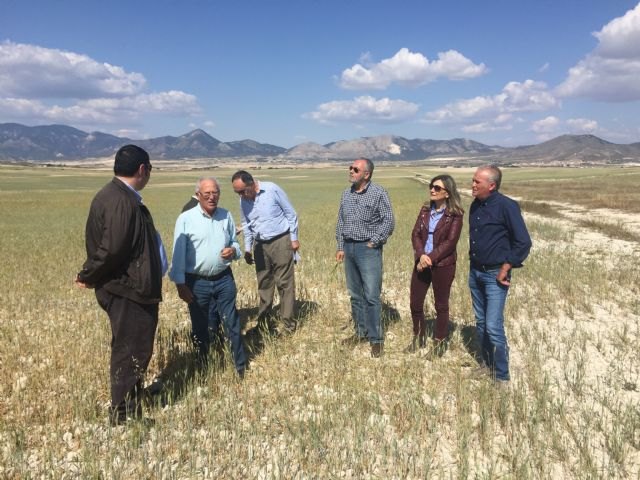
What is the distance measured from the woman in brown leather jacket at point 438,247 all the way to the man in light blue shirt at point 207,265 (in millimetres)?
2278

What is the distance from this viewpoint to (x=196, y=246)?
14.3 ft

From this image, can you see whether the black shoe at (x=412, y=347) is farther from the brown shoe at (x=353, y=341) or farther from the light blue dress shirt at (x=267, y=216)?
the light blue dress shirt at (x=267, y=216)

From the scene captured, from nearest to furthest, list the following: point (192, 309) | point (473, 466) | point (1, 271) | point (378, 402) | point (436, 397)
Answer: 1. point (473, 466)
2. point (378, 402)
3. point (436, 397)
4. point (192, 309)
5. point (1, 271)

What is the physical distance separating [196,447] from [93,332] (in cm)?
316

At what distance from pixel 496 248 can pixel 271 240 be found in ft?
9.95

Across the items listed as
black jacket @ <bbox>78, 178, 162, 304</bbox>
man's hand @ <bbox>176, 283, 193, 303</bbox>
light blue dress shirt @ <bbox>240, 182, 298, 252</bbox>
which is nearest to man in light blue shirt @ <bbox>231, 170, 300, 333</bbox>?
light blue dress shirt @ <bbox>240, 182, 298, 252</bbox>

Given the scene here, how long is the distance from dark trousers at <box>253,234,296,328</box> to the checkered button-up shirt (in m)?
1.14

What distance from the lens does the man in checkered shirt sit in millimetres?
5129

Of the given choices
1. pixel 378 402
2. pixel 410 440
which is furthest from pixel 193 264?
pixel 410 440

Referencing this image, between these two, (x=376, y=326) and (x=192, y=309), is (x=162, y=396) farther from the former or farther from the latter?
(x=376, y=326)

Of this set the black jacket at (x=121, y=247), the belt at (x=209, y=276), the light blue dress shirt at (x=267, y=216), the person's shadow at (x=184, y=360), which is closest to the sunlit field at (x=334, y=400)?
the person's shadow at (x=184, y=360)

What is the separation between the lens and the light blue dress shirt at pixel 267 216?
5.80m

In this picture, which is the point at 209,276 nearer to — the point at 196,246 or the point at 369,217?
the point at 196,246

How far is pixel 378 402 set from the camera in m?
3.88
